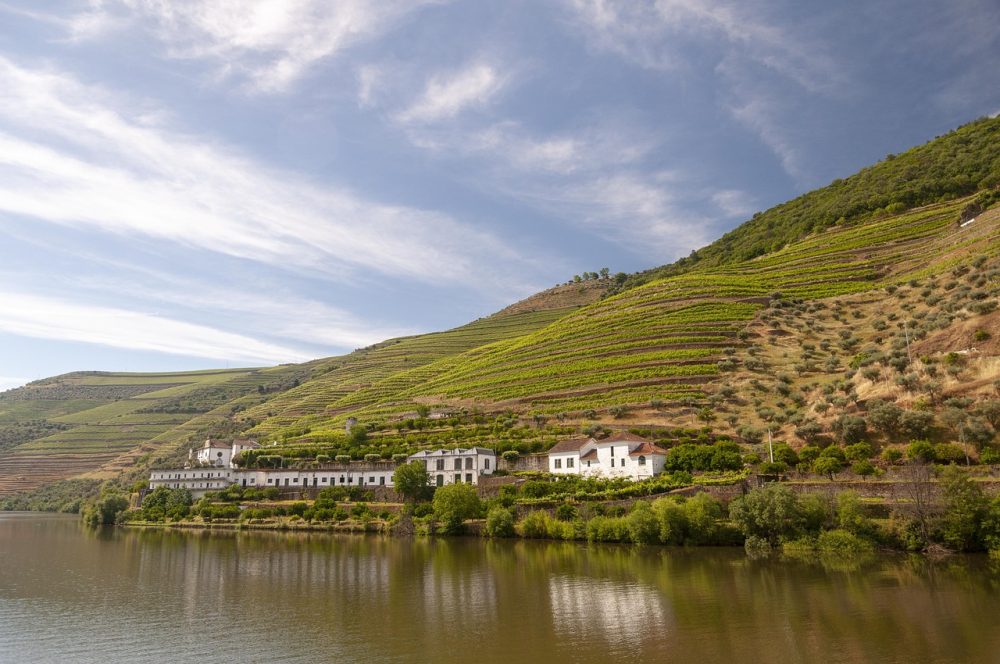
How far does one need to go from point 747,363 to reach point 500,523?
4104 centimetres

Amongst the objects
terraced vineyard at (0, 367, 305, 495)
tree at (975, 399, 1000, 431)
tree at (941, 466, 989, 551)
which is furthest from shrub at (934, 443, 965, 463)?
terraced vineyard at (0, 367, 305, 495)

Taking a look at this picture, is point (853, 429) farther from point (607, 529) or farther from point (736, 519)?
point (607, 529)

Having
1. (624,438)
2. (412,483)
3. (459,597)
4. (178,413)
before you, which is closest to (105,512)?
(412,483)

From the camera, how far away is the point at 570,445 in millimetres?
68500

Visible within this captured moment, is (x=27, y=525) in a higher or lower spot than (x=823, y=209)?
lower

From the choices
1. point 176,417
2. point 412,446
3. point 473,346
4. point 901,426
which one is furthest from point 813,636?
point 176,417

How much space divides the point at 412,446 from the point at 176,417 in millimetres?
118195

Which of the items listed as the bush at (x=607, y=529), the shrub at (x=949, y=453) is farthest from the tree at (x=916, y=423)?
the bush at (x=607, y=529)

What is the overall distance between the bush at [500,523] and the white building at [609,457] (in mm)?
11102

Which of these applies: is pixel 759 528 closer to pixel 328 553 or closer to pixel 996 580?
pixel 996 580

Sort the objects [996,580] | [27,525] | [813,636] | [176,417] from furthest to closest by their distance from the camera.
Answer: [176,417] < [27,525] < [996,580] < [813,636]

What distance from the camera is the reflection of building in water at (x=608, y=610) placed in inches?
1019

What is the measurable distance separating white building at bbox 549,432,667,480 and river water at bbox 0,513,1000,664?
13.8 meters

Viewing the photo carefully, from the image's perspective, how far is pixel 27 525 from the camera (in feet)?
293
